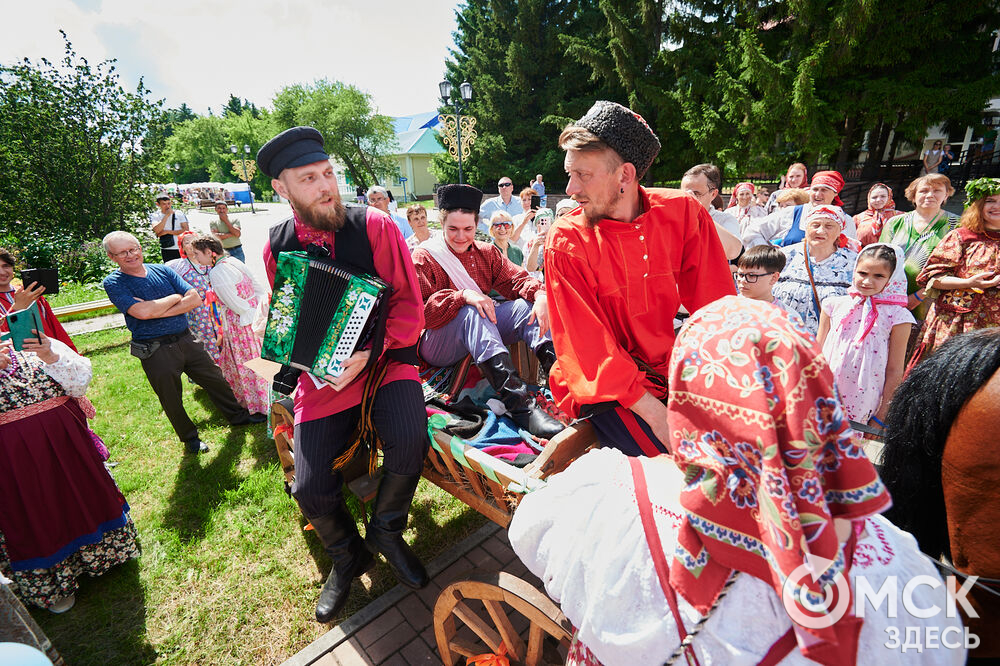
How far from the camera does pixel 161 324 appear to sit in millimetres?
4449

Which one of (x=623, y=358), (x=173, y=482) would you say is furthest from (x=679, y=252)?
(x=173, y=482)

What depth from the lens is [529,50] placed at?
22.7m

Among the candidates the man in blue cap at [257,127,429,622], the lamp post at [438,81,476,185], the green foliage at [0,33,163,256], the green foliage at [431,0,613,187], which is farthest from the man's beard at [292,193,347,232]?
the green foliage at [431,0,613,187]

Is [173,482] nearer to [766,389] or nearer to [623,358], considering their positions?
[623,358]

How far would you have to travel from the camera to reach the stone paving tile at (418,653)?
2.50 m

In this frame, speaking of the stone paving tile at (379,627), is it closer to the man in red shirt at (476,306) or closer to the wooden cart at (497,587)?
the wooden cart at (497,587)

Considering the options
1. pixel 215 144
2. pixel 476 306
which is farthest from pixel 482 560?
pixel 215 144

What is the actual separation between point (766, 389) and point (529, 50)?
2618cm

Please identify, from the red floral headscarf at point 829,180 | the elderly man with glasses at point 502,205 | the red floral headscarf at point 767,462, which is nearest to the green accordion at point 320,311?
the red floral headscarf at point 767,462

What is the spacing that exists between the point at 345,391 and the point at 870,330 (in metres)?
4.16

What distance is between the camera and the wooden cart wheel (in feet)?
5.57

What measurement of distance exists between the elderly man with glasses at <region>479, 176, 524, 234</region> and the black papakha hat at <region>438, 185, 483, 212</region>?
4940 millimetres

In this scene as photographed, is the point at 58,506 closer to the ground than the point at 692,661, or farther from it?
closer to the ground

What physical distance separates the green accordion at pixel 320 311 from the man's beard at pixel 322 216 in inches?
7.7
